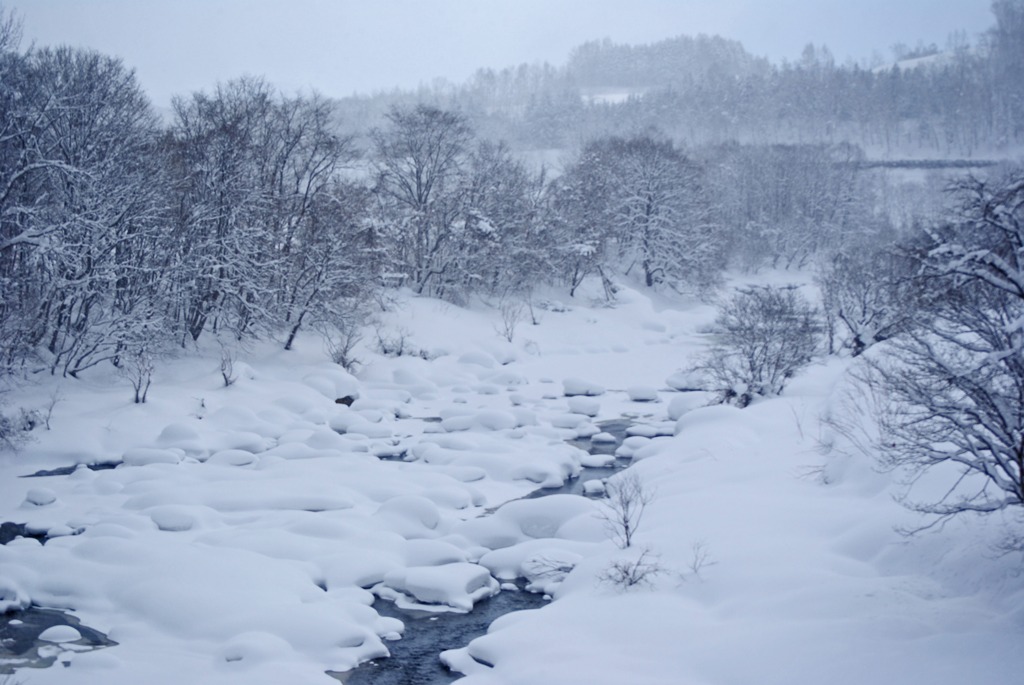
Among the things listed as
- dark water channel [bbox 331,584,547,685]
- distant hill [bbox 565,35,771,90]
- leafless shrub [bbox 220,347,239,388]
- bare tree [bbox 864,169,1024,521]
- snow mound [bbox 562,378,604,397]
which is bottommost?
snow mound [bbox 562,378,604,397]

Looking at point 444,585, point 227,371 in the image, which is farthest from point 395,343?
point 444,585

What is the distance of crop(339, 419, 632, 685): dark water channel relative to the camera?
29.7 ft

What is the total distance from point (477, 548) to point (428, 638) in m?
3.11

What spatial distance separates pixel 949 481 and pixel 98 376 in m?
21.0

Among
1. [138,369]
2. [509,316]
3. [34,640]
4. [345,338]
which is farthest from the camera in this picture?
[509,316]

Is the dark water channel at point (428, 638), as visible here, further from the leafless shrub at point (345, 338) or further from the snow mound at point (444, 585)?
the leafless shrub at point (345, 338)

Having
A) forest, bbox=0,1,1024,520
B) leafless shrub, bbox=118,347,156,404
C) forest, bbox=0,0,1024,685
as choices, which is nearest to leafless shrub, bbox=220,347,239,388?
forest, bbox=0,0,1024,685

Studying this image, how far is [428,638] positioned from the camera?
33.2ft

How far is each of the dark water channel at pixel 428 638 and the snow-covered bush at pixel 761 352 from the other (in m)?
13.0

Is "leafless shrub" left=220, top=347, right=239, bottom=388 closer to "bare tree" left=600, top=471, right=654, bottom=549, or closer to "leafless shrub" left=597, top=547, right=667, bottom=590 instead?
"bare tree" left=600, top=471, right=654, bottom=549

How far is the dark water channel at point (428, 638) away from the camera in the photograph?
904 cm

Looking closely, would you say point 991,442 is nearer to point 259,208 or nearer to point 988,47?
point 259,208

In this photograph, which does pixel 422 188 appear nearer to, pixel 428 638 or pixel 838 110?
pixel 428 638

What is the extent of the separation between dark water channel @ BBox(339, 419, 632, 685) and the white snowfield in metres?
0.21
